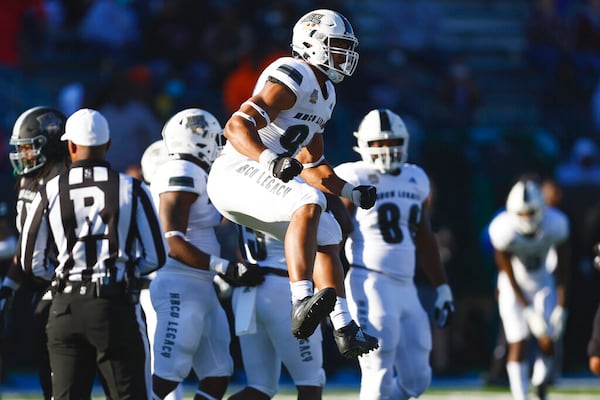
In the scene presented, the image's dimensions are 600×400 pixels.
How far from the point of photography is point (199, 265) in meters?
8.28

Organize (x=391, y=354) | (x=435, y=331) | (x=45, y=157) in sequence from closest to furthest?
(x=45, y=157), (x=391, y=354), (x=435, y=331)

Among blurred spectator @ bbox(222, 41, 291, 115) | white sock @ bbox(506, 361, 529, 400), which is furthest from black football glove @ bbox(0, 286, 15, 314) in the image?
blurred spectator @ bbox(222, 41, 291, 115)

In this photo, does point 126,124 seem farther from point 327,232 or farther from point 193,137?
point 327,232

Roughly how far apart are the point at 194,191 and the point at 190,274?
50 centimetres

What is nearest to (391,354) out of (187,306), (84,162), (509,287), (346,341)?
(187,306)

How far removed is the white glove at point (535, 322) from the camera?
38.2 feet

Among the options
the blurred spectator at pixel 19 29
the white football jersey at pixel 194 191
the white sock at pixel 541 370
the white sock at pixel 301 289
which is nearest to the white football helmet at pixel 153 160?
the white football jersey at pixel 194 191

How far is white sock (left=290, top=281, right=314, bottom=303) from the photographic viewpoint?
269 inches

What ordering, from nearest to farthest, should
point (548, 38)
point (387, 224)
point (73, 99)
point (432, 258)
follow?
point (387, 224), point (432, 258), point (73, 99), point (548, 38)

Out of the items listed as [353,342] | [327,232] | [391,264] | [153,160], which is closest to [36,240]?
[327,232]

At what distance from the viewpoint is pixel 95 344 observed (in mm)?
6910

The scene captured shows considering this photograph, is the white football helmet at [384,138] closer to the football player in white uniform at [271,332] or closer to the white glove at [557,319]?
the football player in white uniform at [271,332]

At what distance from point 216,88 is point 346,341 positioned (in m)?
9.04

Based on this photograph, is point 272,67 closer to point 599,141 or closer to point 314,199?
point 314,199
